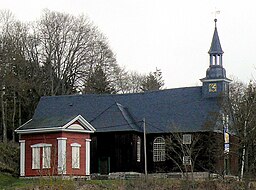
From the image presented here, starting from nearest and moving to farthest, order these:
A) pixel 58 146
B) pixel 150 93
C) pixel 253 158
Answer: pixel 253 158 → pixel 58 146 → pixel 150 93

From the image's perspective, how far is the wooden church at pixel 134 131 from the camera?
49.3m

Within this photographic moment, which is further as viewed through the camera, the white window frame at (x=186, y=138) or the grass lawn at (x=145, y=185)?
the white window frame at (x=186, y=138)

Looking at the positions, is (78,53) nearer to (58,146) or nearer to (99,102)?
(99,102)

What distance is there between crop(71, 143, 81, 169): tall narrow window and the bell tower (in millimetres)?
12424

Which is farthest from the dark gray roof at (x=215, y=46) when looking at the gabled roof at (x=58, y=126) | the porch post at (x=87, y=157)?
the porch post at (x=87, y=157)

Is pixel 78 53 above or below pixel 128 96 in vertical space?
above

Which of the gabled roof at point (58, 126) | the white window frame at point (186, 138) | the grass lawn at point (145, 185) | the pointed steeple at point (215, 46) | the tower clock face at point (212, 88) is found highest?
the pointed steeple at point (215, 46)

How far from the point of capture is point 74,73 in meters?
71.8

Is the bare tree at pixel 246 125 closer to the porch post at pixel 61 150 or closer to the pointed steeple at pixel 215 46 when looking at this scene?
the pointed steeple at pixel 215 46

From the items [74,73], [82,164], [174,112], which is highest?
[74,73]

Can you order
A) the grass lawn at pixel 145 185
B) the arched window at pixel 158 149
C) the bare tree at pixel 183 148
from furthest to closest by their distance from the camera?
the arched window at pixel 158 149 → the bare tree at pixel 183 148 → the grass lawn at pixel 145 185

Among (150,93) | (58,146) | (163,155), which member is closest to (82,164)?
(58,146)

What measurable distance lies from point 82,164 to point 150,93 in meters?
11.8

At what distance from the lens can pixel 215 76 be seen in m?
56.8
